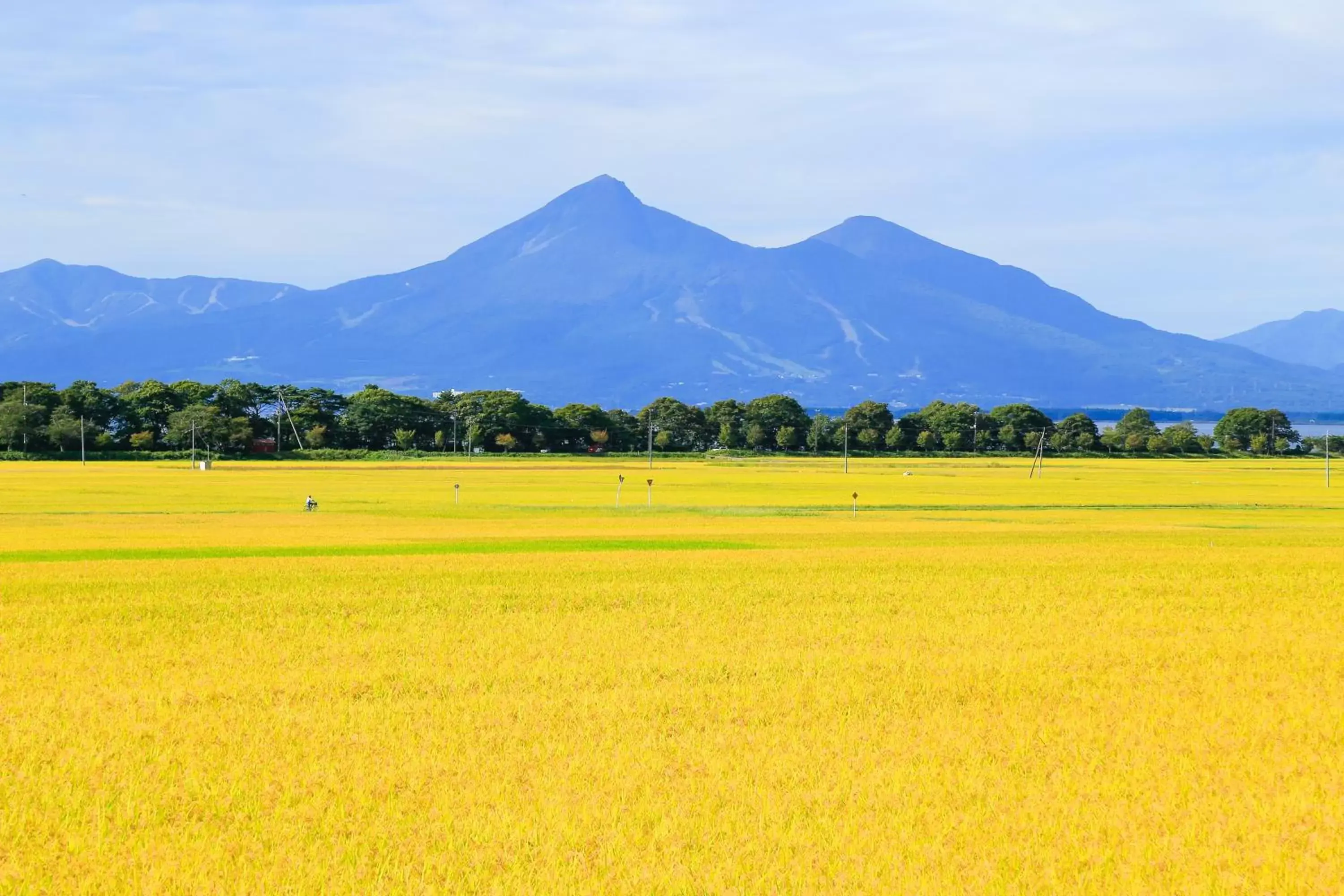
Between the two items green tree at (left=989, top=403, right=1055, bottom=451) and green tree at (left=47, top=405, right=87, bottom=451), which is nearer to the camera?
green tree at (left=47, top=405, right=87, bottom=451)

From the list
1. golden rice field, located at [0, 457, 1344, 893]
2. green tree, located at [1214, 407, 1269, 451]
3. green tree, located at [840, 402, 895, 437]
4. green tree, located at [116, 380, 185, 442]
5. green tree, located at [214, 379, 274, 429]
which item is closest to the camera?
golden rice field, located at [0, 457, 1344, 893]

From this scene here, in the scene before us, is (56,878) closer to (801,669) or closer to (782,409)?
(801,669)

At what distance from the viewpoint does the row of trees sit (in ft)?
447

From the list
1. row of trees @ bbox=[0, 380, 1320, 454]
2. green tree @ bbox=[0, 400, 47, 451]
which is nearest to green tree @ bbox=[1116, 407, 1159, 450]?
row of trees @ bbox=[0, 380, 1320, 454]

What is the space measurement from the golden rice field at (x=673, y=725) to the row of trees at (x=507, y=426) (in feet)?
362

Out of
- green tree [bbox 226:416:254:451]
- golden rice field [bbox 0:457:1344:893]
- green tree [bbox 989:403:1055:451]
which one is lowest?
golden rice field [bbox 0:457:1344:893]

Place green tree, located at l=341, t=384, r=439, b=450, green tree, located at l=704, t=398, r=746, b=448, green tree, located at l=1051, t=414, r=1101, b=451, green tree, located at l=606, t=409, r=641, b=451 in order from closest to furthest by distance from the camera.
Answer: green tree, located at l=341, t=384, r=439, b=450 < green tree, located at l=606, t=409, r=641, b=451 < green tree, located at l=1051, t=414, r=1101, b=451 < green tree, located at l=704, t=398, r=746, b=448

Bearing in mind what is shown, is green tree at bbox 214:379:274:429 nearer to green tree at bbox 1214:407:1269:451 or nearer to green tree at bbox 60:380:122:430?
green tree at bbox 60:380:122:430

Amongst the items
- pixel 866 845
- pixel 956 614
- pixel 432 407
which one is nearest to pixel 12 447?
pixel 432 407

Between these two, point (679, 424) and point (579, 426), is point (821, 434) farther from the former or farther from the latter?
point (579, 426)

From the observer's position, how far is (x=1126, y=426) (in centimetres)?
18262

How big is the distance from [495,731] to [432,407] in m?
149

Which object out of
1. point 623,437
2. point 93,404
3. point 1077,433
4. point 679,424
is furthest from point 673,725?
point 1077,433

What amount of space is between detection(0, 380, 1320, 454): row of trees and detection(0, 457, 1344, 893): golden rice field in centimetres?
11048
